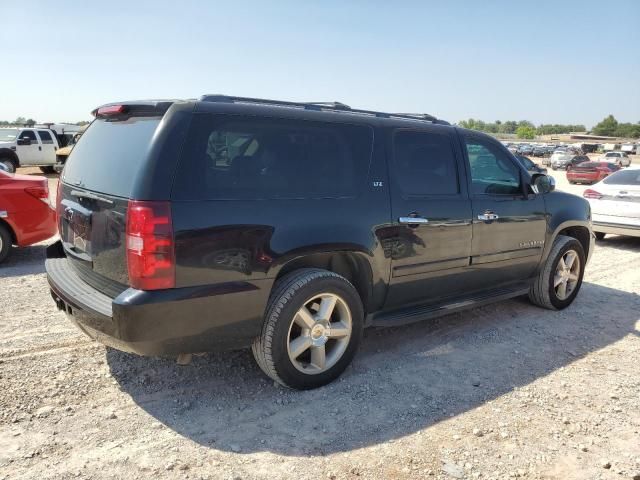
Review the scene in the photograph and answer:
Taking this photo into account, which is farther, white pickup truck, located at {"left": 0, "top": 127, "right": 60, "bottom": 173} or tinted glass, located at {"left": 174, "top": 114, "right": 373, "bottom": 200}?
white pickup truck, located at {"left": 0, "top": 127, "right": 60, "bottom": 173}

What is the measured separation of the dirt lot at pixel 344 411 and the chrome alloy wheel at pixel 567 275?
0.78 metres

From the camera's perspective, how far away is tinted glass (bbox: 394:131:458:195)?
392cm

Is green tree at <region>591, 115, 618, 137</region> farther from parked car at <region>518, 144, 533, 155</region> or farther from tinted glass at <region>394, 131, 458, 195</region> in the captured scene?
tinted glass at <region>394, 131, 458, 195</region>

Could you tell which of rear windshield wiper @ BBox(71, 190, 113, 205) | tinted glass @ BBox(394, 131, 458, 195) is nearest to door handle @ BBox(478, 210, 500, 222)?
tinted glass @ BBox(394, 131, 458, 195)

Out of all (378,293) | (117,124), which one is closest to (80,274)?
(117,124)

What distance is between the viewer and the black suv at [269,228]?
2.85 m

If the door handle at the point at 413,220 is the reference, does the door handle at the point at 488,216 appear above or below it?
below

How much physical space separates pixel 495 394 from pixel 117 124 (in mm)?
3119

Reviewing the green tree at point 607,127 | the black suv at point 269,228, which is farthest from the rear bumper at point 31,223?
the green tree at point 607,127

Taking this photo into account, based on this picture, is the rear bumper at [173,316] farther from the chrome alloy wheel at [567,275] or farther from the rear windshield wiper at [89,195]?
the chrome alloy wheel at [567,275]

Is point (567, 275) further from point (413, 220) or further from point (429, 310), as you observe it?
point (413, 220)

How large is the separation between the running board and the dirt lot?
1.10 ft

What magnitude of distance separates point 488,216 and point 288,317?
83.6 inches

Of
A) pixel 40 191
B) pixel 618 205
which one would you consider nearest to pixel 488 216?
pixel 40 191
